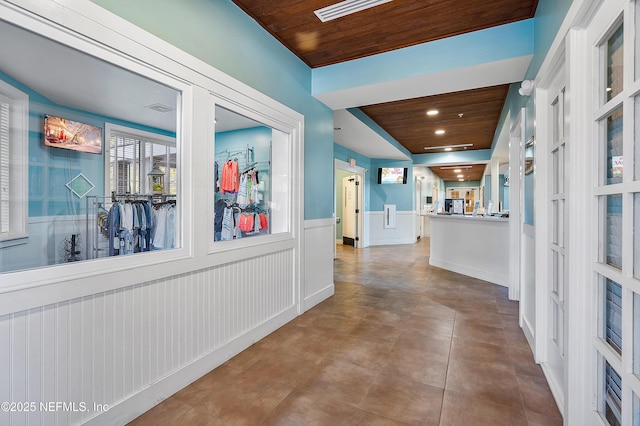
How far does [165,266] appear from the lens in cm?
186

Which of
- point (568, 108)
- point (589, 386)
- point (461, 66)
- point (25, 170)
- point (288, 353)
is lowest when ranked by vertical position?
point (288, 353)

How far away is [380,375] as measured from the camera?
2.14 metres

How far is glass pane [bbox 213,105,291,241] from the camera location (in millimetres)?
2396

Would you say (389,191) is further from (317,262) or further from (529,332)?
(529,332)

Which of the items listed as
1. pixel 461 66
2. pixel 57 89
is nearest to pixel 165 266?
pixel 57 89

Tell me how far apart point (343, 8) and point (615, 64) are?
187 cm

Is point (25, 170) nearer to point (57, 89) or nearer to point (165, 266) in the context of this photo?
point (57, 89)

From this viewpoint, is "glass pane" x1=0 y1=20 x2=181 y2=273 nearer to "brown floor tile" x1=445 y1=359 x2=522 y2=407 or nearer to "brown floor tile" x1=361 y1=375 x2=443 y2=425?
"brown floor tile" x1=361 y1=375 x2=443 y2=425

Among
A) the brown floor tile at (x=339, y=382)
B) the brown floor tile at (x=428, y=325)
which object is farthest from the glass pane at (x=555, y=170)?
the brown floor tile at (x=339, y=382)

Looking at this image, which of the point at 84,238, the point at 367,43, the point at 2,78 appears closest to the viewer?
the point at 2,78

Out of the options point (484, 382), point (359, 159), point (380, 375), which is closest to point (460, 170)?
point (359, 159)

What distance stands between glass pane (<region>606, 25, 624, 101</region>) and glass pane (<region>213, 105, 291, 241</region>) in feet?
7.23

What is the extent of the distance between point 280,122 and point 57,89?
1684 mm

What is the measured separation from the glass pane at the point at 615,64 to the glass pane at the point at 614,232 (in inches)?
16.8
